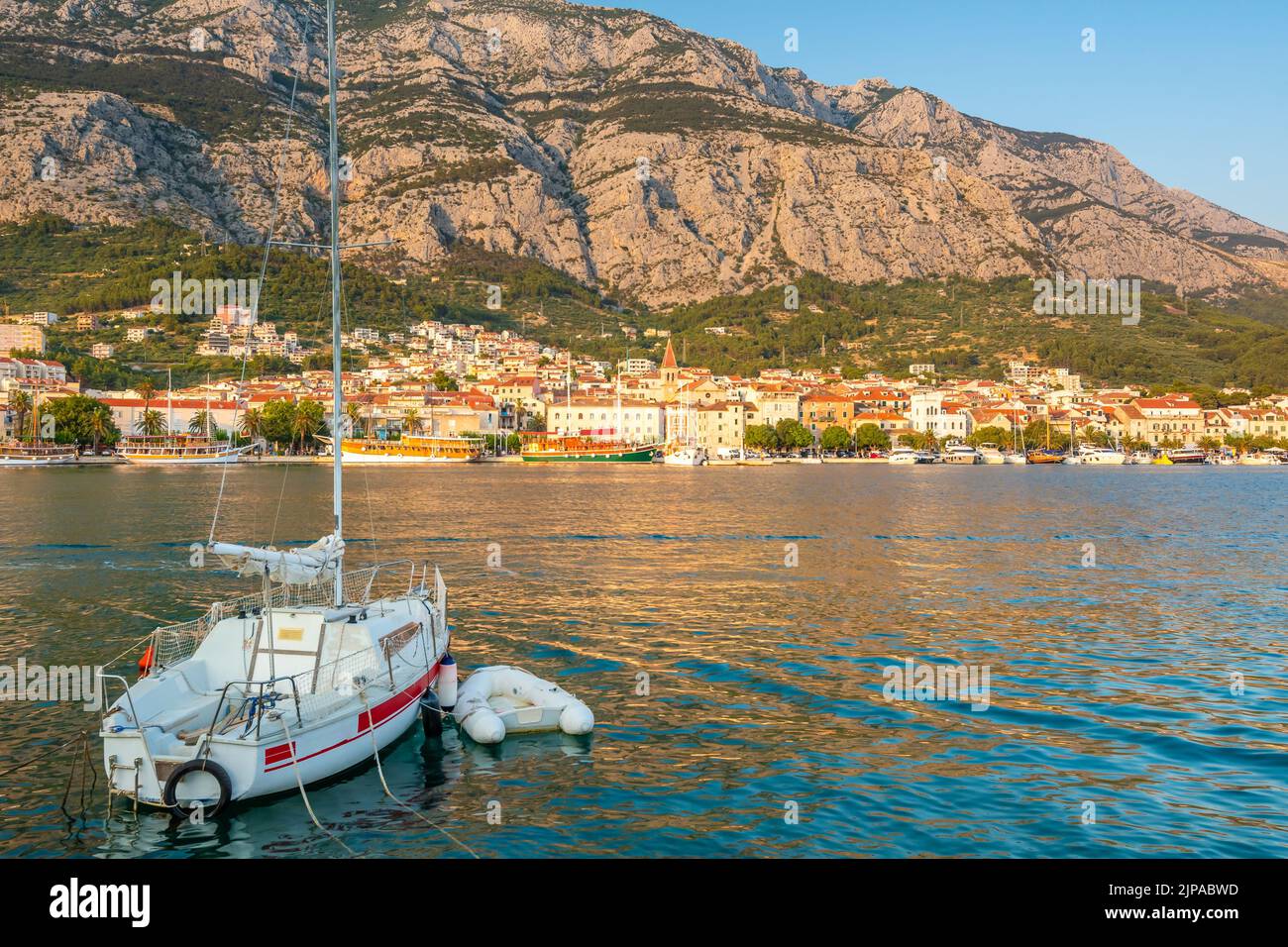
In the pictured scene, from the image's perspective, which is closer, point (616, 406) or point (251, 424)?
point (251, 424)

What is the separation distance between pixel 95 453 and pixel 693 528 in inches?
3985

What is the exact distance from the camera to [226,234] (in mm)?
183500

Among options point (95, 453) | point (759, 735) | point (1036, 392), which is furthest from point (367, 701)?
point (1036, 392)

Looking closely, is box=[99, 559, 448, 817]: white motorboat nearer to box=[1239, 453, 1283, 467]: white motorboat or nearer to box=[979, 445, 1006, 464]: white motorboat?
box=[979, 445, 1006, 464]: white motorboat

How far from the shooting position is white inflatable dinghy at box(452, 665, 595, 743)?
1445 cm

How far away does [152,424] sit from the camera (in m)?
118

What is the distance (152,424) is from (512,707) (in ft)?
391

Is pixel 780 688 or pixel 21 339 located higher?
pixel 21 339

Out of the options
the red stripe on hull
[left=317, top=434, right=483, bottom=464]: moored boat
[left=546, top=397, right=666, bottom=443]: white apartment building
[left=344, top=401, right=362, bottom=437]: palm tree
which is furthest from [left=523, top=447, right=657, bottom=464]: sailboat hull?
the red stripe on hull

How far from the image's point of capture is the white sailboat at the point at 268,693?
11109mm

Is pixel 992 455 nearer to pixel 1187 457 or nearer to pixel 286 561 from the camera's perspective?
pixel 1187 457

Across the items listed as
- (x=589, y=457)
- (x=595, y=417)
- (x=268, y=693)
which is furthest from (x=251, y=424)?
(x=268, y=693)

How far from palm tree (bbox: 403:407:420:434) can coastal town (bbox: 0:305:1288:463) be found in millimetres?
302

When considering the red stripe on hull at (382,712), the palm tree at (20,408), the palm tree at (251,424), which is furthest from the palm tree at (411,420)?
the red stripe on hull at (382,712)
